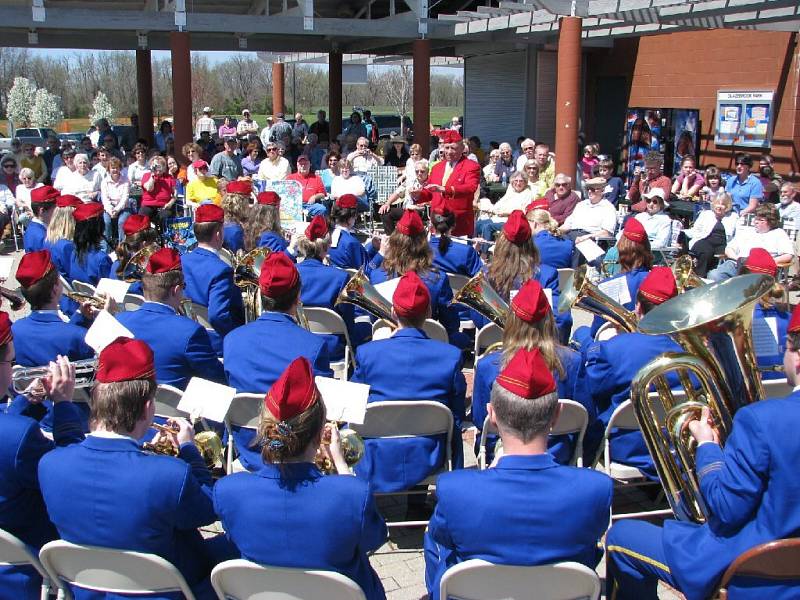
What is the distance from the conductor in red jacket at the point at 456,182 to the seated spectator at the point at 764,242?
9.12ft

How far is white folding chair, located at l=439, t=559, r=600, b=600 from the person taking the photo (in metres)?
2.53

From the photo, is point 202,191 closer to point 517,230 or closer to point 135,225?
point 135,225

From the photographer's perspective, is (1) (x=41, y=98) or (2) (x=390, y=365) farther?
(1) (x=41, y=98)

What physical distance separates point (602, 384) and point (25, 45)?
1890cm

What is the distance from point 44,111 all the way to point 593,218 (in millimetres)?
35846

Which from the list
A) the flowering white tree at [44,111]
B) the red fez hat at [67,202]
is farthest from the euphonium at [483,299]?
the flowering white tree at [44,111]

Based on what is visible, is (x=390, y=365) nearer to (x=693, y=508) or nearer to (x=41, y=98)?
(x=693, y=508)

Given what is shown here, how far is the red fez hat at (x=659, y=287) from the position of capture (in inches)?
167

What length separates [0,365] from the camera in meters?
3.27

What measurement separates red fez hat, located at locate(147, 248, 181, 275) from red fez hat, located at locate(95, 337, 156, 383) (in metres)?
1.71

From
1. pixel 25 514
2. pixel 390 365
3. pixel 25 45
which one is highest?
pixel 25 45

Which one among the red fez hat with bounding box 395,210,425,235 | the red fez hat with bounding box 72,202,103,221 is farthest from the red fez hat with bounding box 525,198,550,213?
the red fez hat with bounding box 72,202,103,221

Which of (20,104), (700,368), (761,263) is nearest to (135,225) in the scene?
(761,263)

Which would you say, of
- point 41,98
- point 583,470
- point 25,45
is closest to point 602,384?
point 583,470
